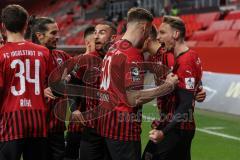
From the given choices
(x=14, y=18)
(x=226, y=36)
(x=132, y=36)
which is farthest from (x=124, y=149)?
(x=226, y=36)

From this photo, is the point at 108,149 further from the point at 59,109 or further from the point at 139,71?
the point at 59,109

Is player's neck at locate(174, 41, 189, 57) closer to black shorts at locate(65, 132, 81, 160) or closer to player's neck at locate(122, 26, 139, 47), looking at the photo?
player's neck at locate(122, 26, 139, 47)

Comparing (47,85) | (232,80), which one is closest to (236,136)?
(232,80)

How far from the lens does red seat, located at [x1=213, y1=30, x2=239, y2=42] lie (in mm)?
17031

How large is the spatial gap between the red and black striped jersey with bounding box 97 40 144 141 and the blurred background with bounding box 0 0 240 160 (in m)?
3.30

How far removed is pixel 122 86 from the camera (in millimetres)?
4215

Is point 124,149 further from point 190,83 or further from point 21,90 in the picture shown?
point 21,90

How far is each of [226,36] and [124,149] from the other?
13.7m

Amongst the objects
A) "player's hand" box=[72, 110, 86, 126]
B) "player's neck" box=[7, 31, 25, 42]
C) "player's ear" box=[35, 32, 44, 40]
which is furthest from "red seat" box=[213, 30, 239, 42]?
"player's neck" box=[7, 31, 25, 42]

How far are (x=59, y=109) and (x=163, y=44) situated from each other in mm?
1490

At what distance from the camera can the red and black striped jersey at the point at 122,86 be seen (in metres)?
4.14

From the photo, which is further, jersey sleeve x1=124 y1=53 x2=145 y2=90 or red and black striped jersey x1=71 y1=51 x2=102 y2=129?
red and black striped jersey x1=71 y1=51 x2=102 y2=129

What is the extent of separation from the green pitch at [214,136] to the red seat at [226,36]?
18.6ft

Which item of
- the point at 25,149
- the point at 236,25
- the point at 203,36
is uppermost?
the point at 236,25
